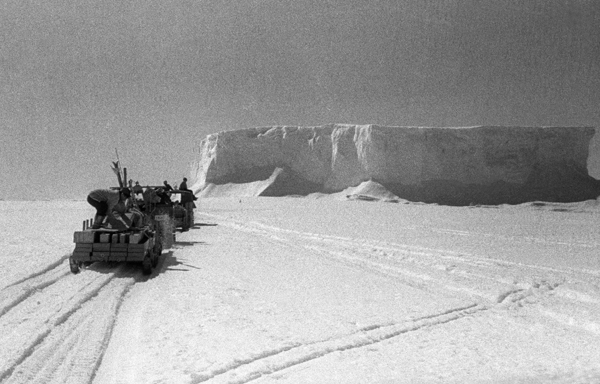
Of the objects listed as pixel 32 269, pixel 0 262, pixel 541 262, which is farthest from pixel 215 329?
pixel 541 262

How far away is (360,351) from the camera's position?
5.58 m

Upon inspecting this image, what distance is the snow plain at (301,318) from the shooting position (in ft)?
16.2

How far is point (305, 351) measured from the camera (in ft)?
18.0

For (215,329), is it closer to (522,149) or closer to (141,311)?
(141,311)

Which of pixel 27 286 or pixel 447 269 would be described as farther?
pixel 447 269

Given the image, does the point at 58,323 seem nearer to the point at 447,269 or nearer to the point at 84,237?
the point at 84,237

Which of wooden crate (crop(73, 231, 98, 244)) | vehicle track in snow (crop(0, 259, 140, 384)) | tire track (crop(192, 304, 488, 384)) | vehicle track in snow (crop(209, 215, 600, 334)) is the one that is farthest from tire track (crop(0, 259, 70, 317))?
vehicle track in snow (crop(209, 215, 600, 334))

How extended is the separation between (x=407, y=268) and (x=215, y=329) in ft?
21.8

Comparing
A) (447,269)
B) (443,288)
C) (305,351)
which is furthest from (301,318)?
(447,269)

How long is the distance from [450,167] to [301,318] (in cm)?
6945

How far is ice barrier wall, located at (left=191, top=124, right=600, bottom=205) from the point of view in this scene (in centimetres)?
6919

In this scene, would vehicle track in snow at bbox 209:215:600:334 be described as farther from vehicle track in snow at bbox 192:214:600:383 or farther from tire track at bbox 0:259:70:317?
tire track at bbox 0:259:70:317

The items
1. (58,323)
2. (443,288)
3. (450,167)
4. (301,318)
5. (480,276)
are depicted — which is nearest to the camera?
(58,323)

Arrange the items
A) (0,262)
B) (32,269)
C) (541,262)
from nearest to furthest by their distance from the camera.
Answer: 1. (32,269)
2. (0,262)
3. (541,262)
